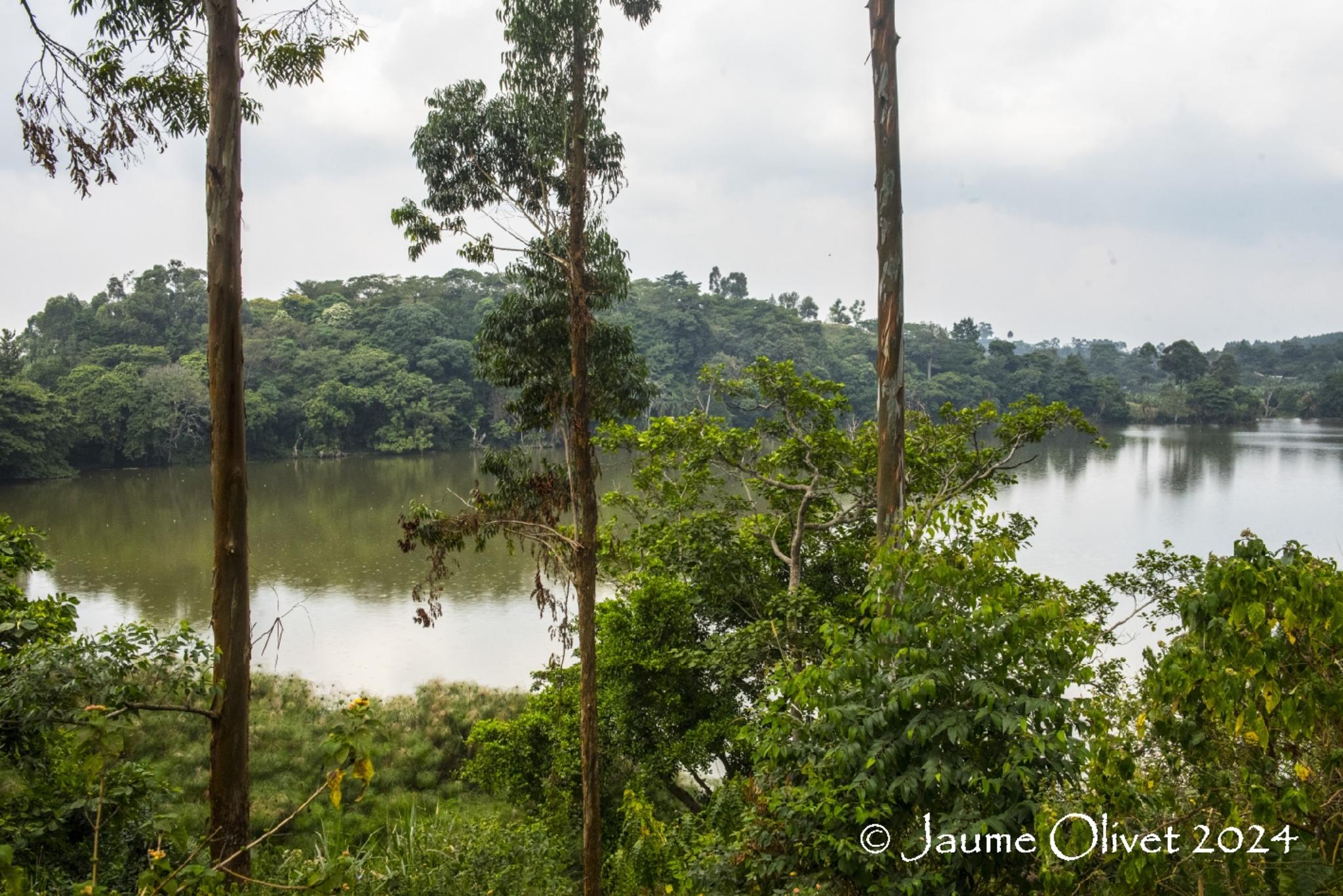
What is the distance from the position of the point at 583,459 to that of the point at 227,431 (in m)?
2.62

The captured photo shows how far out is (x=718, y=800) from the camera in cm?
480

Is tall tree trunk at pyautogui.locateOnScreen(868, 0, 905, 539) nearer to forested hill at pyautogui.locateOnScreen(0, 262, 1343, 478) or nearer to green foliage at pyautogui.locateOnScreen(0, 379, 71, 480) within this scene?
forested hill at pyautogui.locateOnScreen(0, 262, 1343, 478)

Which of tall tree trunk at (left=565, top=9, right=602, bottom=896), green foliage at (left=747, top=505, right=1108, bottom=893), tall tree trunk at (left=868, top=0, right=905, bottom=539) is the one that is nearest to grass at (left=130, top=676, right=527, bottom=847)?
tall tree trunk at (left=565, top=9, right=602, bottom=896)

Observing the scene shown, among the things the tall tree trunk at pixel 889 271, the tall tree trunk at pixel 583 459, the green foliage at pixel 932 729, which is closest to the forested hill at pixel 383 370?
the tall tree trunk at pixel 583 459

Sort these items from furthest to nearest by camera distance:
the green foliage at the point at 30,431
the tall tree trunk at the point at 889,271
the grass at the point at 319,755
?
1. the green foliage at the point at 30,431
2. the grass at the point at 319,755
3. the tall tree trunk at the point at 889,271

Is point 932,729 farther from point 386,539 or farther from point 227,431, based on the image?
point 386,539

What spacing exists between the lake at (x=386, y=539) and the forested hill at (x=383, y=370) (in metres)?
2.20

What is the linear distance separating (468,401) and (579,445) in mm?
34889

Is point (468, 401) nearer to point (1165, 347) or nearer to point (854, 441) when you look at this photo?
point (854, 441)

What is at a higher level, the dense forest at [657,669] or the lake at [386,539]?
the dense forest at [657,669]

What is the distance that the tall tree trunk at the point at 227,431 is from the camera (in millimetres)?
3656

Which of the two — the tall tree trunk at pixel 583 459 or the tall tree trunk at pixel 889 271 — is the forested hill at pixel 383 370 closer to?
the tall tree trunk at pixel 583 459

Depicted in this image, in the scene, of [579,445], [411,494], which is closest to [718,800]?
[579,445]

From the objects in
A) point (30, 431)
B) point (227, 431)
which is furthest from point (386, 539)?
point (227, 431)
